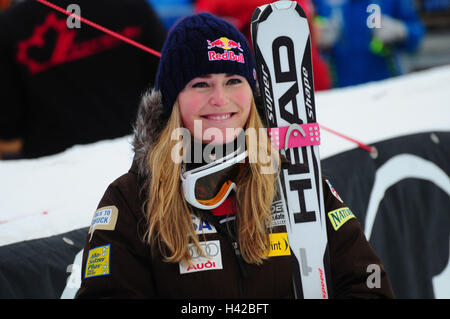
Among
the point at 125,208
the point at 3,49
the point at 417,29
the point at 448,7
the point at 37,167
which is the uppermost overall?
the point at 448,7

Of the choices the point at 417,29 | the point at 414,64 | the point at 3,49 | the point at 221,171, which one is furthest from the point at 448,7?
the point at 221,171

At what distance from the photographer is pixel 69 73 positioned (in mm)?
2398

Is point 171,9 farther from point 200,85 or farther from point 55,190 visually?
point 200,85

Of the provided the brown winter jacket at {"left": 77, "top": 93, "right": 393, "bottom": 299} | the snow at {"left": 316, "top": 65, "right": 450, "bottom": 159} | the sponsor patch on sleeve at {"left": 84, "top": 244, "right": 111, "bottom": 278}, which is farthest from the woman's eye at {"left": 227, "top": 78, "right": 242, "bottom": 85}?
the snow at {"left": 316, "top": 65, "right": 450, "bottom": 159}

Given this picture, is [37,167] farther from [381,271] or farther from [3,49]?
[381,271]

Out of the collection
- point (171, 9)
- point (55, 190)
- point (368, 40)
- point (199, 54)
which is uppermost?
point (171, 9)

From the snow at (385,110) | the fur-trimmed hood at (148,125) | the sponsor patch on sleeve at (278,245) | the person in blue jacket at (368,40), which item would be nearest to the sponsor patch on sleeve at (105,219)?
the fur-trimmed hood at (148,125)

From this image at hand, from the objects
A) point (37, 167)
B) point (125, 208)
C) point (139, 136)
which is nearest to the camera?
point (125, 208)

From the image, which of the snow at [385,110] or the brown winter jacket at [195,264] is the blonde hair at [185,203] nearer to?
the brown winter jacket at [195,264]

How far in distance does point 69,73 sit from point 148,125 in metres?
1.12

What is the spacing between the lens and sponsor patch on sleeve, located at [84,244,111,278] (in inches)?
49.5

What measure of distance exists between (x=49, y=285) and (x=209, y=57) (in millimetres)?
814

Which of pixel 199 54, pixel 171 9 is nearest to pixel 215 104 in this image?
pixel 199 54
